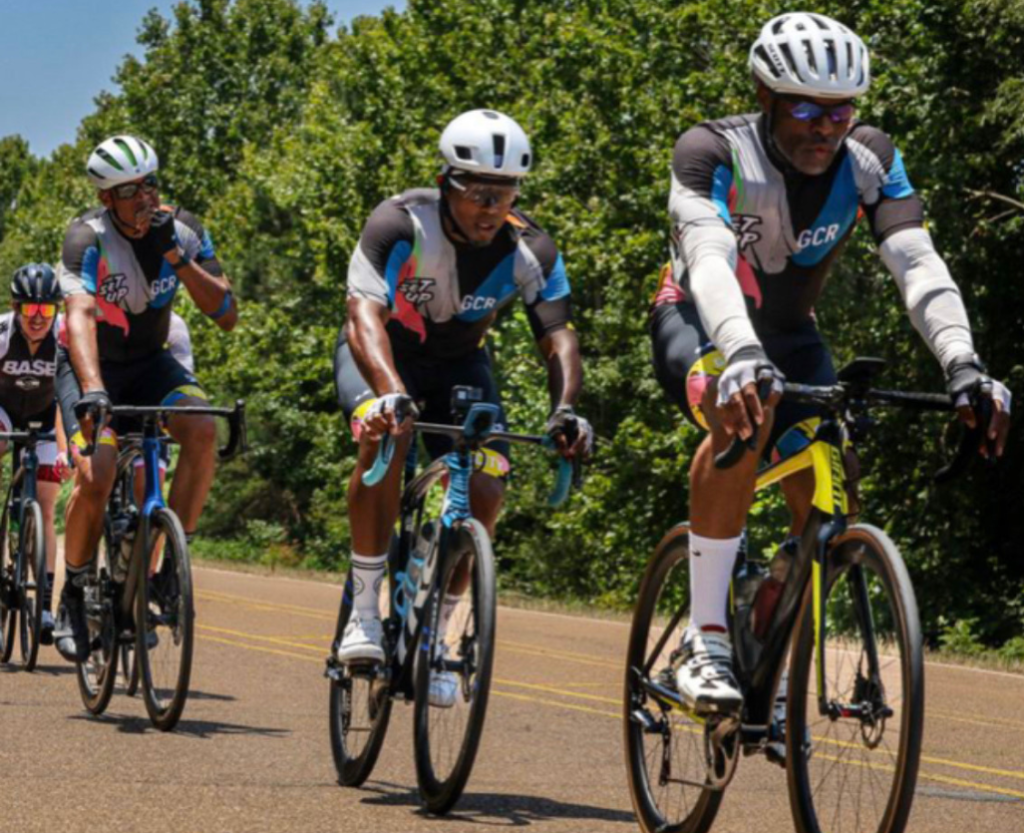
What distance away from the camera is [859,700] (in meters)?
5.09

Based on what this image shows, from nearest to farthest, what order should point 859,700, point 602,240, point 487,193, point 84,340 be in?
1. point 859,700
2. point 487,193
3. point 84,340
4. point 602,240

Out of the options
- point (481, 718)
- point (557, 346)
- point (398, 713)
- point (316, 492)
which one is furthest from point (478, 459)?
point (316, 492)

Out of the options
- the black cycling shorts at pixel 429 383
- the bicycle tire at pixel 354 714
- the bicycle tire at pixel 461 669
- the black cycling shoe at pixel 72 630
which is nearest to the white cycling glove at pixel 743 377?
the bicycle tire at pixel 461 669

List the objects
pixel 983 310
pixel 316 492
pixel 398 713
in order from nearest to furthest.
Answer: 1. pixel 398 713
2. pixel 983 310
3. pixel 316 492

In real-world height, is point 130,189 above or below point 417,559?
above

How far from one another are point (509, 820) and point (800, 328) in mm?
1653

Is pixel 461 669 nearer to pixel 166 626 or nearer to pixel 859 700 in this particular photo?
pixel 859 700

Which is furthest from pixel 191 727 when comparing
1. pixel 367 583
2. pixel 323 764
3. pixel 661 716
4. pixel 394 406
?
pixel 661 716

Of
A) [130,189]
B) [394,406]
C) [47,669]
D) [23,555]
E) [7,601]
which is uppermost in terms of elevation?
[130,189]

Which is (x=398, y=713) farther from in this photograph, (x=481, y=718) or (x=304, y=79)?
(x=304, y=79)

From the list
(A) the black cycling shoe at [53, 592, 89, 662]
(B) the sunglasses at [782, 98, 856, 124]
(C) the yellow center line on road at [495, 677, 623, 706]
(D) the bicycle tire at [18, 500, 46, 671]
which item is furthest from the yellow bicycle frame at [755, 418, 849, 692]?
(D) the bicycle tire at [18, 500, 46, 671]

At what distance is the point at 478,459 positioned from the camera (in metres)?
7.09

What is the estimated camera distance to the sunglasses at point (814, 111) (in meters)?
5.73

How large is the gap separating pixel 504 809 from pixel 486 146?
6.70 feet
